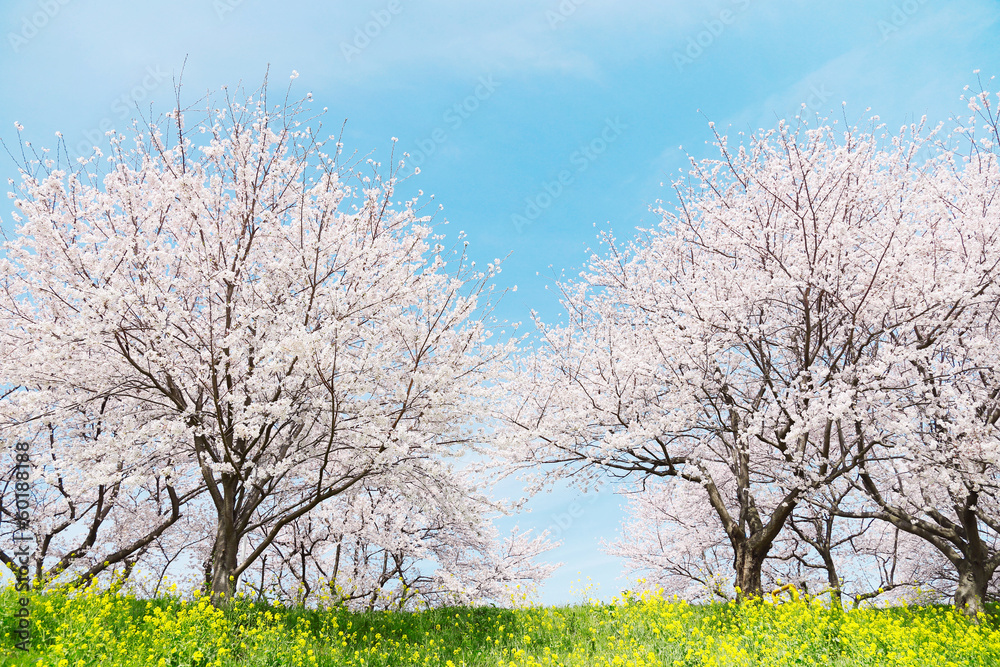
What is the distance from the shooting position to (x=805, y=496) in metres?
11.1

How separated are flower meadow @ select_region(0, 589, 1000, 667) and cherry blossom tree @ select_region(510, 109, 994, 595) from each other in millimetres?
2926

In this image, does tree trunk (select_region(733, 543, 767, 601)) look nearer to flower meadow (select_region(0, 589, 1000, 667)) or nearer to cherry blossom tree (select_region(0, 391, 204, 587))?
flower meadow (select_region(0, 589, 1000, 667))

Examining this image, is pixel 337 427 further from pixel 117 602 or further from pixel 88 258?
pixel 88 258

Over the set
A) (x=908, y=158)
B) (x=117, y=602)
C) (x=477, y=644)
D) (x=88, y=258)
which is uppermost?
(x=908, y=158)

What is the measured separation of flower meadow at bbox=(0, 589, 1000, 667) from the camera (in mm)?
6117

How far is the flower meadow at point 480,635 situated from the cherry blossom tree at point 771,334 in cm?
293

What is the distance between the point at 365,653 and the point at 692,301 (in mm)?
8285

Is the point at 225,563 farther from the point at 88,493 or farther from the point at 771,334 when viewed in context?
the point at 771,334

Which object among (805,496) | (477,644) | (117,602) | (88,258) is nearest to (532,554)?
(805,496)

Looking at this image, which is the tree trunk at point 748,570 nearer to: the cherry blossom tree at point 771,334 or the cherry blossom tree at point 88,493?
the cherry blossom tree at point 771,334

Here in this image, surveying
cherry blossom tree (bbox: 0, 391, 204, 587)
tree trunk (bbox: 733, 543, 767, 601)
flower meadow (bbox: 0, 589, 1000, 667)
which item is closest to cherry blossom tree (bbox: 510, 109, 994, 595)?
tree trunk (bbox: 733, 543, 767, 601)

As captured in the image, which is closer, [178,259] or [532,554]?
[178,259]

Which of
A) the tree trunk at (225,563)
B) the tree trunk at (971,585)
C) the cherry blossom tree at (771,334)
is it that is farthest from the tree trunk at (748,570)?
the tree trunk at (225,563)

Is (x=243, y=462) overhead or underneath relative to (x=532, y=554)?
overhead
